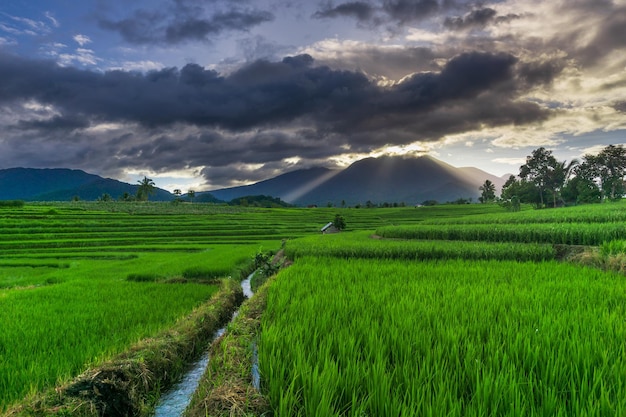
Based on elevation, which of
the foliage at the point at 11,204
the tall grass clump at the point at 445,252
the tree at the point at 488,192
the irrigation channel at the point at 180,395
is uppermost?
the tree at the point at 488,192

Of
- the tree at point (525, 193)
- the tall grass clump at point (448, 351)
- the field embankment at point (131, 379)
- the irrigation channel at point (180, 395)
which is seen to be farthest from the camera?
the tree at point (525, 193)

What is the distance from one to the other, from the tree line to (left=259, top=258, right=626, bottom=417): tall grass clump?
63664mm

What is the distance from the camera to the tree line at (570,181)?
60594 millimetres

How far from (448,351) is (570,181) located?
83.4 m

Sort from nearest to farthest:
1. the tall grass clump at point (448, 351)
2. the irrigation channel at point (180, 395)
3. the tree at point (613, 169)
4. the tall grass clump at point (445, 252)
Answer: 1. the tall grass clump at point (448, 351)
2. the irrigation channel at point (180, 395)
3. the tall grass clump at point (445, 252)
4. the tree at point (613, 169)

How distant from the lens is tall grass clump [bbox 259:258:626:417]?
2.13 m

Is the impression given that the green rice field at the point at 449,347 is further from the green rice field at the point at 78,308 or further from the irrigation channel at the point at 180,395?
the green rice field at the point at 78,308

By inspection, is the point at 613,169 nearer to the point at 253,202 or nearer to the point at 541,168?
the point at 541,168

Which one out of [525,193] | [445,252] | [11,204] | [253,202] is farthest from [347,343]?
[253,202]

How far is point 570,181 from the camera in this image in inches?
2579

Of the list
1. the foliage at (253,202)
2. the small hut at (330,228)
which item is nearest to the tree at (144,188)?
the foliage at (253,202)

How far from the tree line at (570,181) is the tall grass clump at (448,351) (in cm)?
6366

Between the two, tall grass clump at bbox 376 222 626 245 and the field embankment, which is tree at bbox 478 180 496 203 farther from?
the field embankment

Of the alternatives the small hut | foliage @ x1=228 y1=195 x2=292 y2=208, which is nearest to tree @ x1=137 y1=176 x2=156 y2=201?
foliage @ x1=228 y1=195 x2=292 y2=208
